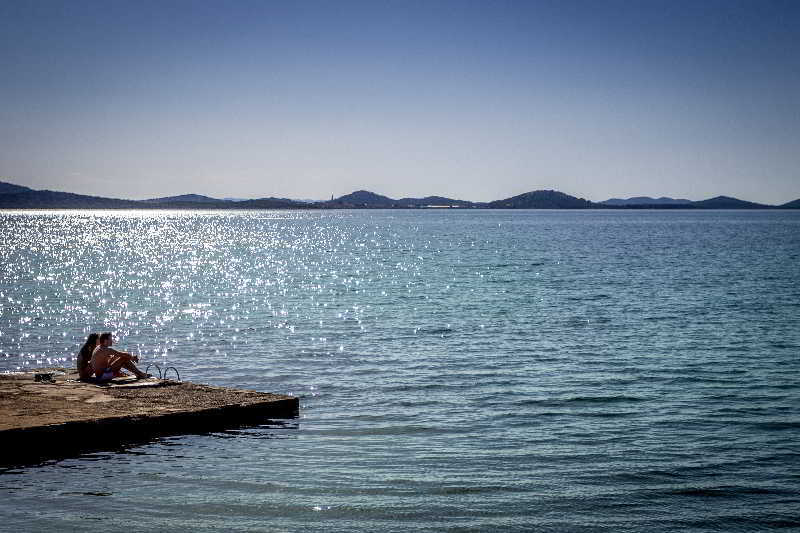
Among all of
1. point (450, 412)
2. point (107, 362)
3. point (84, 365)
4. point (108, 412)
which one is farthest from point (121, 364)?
point (450, 412)

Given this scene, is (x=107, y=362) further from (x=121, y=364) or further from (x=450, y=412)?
(x=450, y=412)

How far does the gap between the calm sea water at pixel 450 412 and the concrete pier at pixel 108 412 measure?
0.48 meters

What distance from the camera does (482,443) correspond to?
1798 cm

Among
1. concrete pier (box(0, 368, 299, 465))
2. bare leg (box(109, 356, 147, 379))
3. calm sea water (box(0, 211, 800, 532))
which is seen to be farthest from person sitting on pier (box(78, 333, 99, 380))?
calm sea water (box(0, 211, 800, 532))

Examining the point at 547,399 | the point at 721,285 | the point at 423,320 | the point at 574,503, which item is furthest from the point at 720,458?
the point at 721,285

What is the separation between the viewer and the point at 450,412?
2083 cm

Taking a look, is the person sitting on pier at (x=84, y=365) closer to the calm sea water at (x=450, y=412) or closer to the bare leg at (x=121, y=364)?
the bare leg at (x=121, y=364)

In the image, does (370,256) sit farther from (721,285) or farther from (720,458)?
(720,458)

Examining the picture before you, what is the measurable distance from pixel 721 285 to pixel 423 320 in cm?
2595

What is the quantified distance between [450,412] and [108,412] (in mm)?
8077

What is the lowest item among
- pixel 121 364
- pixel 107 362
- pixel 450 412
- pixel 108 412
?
pixel 450 412

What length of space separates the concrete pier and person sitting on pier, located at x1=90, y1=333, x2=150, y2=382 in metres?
0.34

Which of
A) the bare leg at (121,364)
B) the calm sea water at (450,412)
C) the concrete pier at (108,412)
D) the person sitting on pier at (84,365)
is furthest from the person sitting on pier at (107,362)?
the calm sea water at (450,412)

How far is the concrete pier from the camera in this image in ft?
53.6
